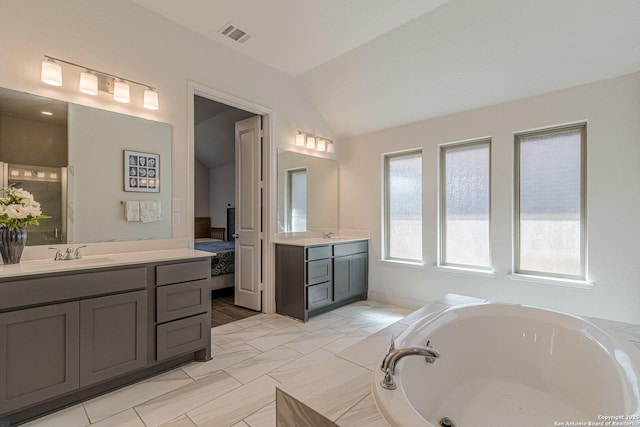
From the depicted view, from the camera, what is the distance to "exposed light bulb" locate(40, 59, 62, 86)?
1.96 meters

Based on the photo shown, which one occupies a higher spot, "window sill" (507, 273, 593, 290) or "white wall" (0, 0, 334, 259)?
"white wall" (0, 0, 334, 259)

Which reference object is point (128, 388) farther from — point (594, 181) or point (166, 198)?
point (594, 181)

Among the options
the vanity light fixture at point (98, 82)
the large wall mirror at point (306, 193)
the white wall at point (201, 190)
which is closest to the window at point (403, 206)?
the large wall mirror at point (306, 193)

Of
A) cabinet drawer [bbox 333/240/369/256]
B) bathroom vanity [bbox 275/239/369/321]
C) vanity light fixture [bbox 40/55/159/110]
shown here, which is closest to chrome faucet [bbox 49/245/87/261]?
vanity light fixture [bbox 40/55/159/110]

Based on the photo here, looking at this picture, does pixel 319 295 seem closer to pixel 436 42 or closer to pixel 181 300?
pixel 181 300

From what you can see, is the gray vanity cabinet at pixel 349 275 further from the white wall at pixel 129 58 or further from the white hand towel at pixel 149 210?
the white hand towel at pixel 149 210

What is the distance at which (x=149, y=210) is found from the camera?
2.48m

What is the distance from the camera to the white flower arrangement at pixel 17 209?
1741 millimetres

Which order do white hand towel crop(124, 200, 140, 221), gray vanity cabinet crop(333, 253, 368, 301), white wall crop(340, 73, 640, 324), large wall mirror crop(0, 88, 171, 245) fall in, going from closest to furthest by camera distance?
large wall mirror crop(0, 88, 171, 245)
white hand towel crop(124, 200, 140, 221)
white wall crop(340, 73, 640, 324)
gray vanity cabinet crop(333, 253, 368, 301)

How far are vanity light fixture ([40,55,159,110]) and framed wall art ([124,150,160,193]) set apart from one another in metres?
0.41

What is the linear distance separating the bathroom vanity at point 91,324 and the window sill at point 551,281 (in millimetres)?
3039

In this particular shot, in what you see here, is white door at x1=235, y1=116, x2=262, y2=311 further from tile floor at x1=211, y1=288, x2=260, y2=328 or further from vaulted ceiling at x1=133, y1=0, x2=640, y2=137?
vaulted ceiling at x1=133, y1=0, x2=640, y2=137

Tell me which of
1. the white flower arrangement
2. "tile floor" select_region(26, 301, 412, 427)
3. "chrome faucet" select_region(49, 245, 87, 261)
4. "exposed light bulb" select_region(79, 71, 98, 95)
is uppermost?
"exposed light bulb" select_region(79, 71, 98, 95)

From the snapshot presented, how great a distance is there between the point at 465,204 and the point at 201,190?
217 inches
